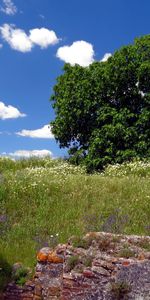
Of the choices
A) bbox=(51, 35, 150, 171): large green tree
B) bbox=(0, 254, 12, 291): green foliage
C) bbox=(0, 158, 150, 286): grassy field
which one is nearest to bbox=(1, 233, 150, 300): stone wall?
bbox=(0, 254, 12, 291): green foliage

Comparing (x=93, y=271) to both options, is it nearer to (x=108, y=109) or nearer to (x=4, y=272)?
(x=4, y=272)

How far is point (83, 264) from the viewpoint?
10.7 m

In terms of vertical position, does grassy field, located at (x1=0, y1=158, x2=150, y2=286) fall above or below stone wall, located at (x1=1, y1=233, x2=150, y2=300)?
above

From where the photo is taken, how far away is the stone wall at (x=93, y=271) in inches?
380

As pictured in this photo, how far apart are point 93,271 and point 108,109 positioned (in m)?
19.0

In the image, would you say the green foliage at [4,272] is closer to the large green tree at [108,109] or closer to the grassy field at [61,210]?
the grassy field at [61,210]

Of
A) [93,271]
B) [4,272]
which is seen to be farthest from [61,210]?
[93,271]

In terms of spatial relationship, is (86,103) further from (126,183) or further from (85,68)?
(126,183)

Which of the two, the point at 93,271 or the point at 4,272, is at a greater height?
the point at 93,271

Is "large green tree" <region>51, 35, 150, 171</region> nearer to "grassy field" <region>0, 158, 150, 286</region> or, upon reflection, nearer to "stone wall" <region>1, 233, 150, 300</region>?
"grassy field" <region>0, 158, 150, 286</region>

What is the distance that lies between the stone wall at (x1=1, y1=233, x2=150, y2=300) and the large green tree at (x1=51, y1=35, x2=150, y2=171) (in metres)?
15.9

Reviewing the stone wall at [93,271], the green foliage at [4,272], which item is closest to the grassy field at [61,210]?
the green foliage at [4,272]

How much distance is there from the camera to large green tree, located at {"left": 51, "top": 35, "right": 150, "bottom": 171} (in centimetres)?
2792

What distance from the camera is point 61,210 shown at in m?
16.4
